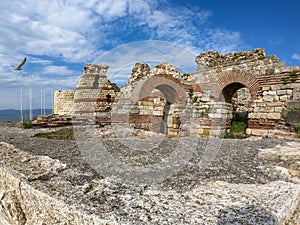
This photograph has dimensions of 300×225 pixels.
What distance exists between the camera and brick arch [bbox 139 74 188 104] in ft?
30.7

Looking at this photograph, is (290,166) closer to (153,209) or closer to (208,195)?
(208,195)

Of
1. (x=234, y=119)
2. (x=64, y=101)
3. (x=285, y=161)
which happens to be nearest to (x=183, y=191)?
(x=285, y=161)

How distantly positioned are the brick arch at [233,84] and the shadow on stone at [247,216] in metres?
6.63

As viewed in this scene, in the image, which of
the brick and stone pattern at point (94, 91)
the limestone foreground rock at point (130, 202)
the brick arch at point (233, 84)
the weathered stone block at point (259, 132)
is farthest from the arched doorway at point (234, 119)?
the limestone foreground rock at point (130, 202)

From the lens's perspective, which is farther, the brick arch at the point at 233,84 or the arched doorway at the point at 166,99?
the arched doorway at the point at 166,99

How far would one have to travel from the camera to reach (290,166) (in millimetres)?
2746

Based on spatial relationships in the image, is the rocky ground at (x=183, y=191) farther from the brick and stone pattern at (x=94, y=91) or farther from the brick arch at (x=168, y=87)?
the brick and stone pattern at (x=94, y=91)

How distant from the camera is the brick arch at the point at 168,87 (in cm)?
934

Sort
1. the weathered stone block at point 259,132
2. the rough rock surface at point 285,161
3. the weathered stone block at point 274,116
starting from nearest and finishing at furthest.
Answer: the rough rock surface at point 285,161 < the weathered stone block at point 274,116 < the weathered stone block at point 259,132

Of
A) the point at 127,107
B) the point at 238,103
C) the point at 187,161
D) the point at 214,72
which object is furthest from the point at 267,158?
the point at 238,103

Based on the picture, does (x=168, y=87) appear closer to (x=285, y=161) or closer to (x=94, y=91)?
(x=94, y=91)

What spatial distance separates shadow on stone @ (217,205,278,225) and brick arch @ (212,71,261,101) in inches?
261

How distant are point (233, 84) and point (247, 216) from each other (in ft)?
24.9

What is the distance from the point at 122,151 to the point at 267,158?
2.32m
